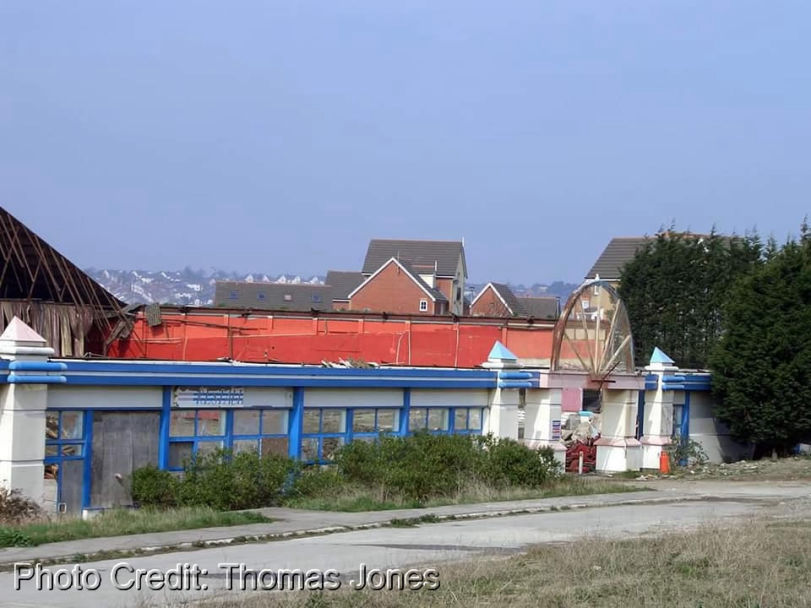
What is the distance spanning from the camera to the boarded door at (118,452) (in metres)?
23.4

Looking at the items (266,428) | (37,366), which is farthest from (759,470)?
(37,366)

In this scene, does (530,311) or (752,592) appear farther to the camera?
(530,311)

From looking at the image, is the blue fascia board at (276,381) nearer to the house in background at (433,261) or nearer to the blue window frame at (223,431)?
the blue window frame at (223,431)

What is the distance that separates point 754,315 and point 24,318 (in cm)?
2569

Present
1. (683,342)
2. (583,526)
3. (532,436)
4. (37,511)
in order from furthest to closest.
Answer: (683,342) → (532,436) → (37,511) → (583,526)

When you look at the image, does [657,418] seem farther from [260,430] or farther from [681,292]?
[681,292]

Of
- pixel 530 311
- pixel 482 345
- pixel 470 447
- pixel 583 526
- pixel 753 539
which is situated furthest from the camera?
pixel 530 311

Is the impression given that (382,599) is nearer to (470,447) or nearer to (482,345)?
(470,447)

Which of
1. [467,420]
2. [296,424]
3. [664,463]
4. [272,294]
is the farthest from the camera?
[272,294]

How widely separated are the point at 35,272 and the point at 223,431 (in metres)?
22.6

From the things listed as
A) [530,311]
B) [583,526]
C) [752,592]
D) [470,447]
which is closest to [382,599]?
[752,592]

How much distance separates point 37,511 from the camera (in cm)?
2088

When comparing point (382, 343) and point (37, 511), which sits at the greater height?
point (382, 343)

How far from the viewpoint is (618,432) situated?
37.9 meters
